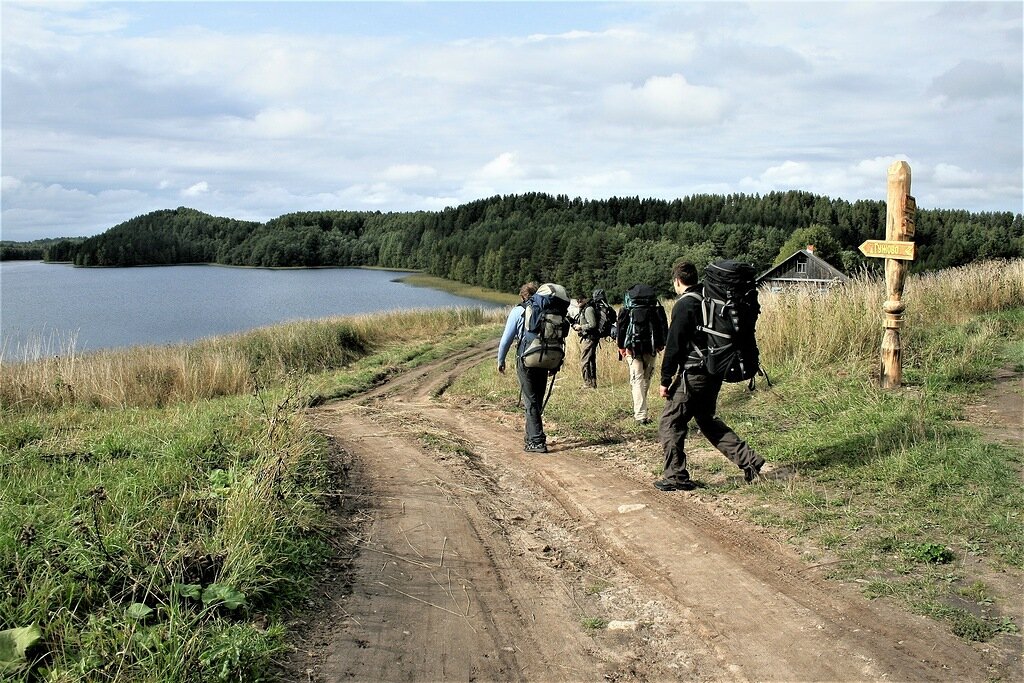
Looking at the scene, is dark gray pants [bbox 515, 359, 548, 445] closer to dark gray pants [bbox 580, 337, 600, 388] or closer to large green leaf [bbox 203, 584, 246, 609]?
large green leaf [bbox 203, 584, 246, 609]

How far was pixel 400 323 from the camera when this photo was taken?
106 ft

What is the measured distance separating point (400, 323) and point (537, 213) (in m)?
93.5

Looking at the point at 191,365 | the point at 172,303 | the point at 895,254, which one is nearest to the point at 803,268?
the point at 191,365

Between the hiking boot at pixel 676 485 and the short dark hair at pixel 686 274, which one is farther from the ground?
the short dark hair at pixel 686 274

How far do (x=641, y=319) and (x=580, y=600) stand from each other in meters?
5.82

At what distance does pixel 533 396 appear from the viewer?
8.84 meters

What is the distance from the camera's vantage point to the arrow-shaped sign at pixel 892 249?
9.35 m

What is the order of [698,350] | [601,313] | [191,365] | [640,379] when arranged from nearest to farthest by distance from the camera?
[698,350] → [640,379] → [601,313] → [191,365]

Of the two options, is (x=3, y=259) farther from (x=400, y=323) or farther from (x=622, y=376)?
(x=622, y=376)

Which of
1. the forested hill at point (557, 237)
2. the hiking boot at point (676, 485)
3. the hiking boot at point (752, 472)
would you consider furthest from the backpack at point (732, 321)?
the forested hill at point (557, 237)

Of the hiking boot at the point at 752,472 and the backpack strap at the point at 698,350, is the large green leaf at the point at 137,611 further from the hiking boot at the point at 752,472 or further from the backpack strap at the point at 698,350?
the hiking boot at the point at 752,472

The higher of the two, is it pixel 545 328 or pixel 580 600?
pixel 545 328

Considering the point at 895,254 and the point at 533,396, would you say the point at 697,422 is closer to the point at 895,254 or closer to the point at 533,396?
the point at 533,396

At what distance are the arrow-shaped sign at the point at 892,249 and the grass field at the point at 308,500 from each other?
157cm
